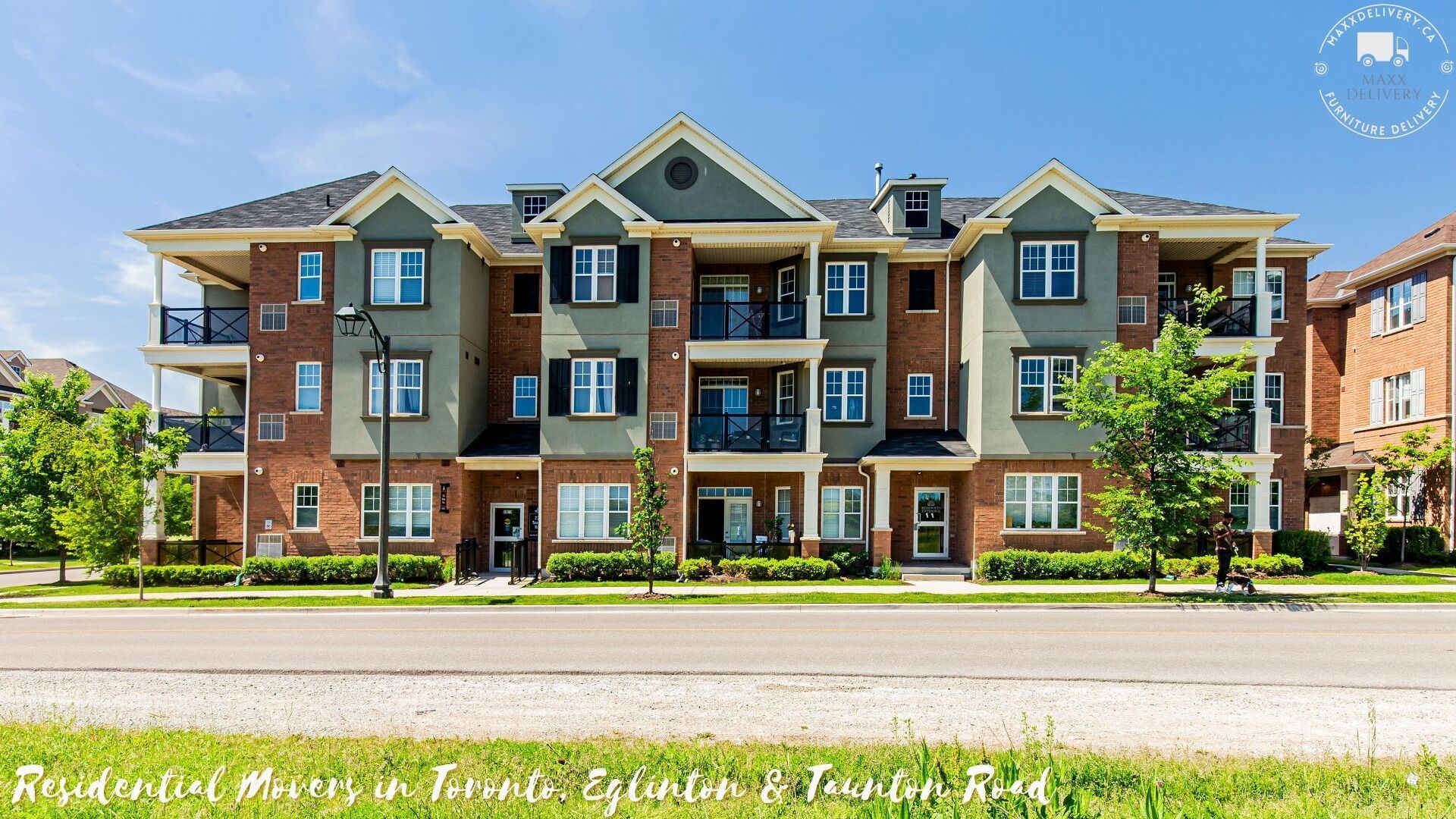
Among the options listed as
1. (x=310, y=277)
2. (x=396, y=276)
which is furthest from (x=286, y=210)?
(x=396, y=276)

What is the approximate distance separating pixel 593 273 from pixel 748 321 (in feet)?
16.2

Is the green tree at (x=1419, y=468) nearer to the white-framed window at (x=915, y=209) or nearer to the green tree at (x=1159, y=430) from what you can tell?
the green tree at (x=1159, y=430)

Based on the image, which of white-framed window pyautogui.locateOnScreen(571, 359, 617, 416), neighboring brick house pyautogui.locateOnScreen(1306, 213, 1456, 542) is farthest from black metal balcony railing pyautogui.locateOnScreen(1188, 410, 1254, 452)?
white-framed window pyautogui.locateOnScreen(571, 359, 617, 416)

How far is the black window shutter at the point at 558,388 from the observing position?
24.0 meters

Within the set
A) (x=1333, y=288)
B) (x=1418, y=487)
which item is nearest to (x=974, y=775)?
(x=1418, y=487)

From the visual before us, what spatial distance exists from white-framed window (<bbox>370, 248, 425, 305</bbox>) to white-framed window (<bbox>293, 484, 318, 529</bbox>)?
619 centimetres

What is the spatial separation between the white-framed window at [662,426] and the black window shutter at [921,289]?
8728 millimetres

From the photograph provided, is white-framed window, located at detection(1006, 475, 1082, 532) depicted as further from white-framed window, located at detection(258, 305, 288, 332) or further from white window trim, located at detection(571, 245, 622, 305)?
white-framed window, located at detection(258, 305, 288, 332)

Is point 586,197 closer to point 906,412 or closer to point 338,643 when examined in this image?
point 906,412

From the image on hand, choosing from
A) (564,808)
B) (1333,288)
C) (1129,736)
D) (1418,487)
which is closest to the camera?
(564,808)

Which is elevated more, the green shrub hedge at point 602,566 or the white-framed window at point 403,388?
the white-framed window at point 403,388

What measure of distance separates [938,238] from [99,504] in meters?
25.8

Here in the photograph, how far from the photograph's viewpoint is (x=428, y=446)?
2439 cm

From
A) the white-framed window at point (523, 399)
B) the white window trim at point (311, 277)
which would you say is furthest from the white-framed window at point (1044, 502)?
the white window trim at point (311, 277)
